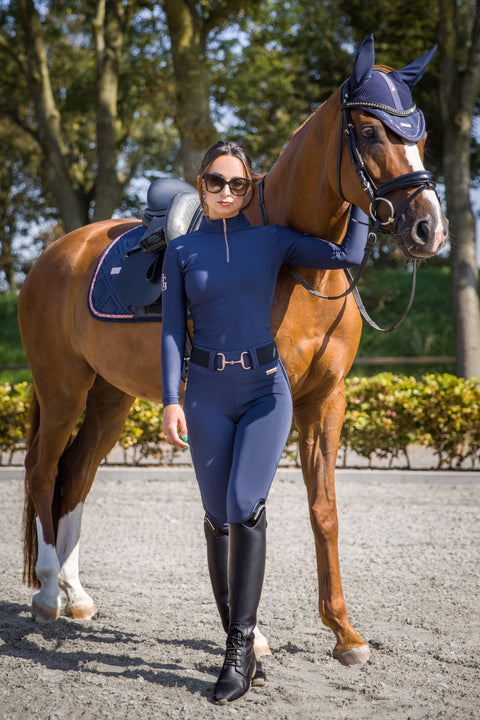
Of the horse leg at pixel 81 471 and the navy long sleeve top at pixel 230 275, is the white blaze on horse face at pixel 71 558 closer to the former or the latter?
the horse leg at pixel 81 471

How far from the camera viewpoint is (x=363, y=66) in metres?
2.50

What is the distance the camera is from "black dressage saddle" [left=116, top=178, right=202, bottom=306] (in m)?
3.14

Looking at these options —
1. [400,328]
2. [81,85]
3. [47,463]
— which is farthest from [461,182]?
[81,85]

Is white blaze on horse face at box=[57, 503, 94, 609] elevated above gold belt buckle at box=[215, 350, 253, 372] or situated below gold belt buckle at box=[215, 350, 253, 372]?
below

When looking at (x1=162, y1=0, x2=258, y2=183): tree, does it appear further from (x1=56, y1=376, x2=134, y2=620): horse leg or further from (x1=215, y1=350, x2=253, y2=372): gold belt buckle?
(x1=215, y1=350, x2=253, y2=372): gold belt buckle

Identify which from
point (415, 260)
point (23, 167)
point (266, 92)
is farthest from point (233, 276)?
point (23, 167)

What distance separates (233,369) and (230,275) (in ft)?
1.10

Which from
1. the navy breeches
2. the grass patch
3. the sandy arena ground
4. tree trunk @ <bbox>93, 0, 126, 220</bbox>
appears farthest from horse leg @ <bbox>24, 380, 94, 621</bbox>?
the grass patch

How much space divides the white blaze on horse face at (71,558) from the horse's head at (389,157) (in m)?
2.35

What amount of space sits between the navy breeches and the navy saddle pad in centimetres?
74

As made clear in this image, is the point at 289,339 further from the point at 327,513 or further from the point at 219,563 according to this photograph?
the point at 219,563

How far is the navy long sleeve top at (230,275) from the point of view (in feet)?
8.41

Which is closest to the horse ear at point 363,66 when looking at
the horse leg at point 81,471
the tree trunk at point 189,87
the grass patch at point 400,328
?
the horse leg at point 81,471

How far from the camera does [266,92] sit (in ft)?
61.0
